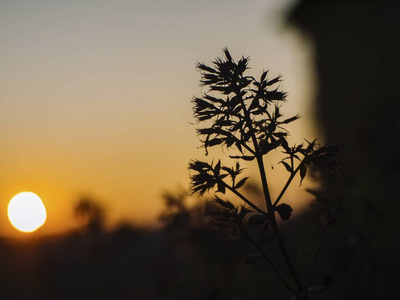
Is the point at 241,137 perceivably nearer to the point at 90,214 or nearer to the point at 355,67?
the point at 90,214

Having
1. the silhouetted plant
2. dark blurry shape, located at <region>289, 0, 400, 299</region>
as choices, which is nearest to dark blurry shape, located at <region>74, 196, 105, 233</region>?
the silhouetted plant

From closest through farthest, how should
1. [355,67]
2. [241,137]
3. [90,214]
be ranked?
[241,137]
[90,214]
[355,67]

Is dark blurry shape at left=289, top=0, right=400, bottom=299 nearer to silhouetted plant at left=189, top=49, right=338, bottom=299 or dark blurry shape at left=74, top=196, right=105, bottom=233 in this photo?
dark blurry shape at left=74, top=196, right=105, bottom=233

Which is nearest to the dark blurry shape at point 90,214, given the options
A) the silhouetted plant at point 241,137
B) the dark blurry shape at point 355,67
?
the silhouetted plant at point 241,137

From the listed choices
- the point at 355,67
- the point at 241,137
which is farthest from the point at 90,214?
the point at 355,67

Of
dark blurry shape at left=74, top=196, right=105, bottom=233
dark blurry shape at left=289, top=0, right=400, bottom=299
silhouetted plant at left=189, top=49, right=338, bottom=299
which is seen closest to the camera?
silhouetted plant at left=189, top=49, right=338, bottom=299

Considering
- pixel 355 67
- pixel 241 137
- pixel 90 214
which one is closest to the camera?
pixel 241 137

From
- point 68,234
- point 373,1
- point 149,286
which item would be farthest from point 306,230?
point 373,1

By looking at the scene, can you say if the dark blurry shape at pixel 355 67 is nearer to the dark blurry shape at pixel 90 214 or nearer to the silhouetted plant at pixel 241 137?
the dark blurry shape at pixel 90 214

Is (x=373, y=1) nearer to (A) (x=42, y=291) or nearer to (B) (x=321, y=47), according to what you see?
(B) (x=321, y=47)
